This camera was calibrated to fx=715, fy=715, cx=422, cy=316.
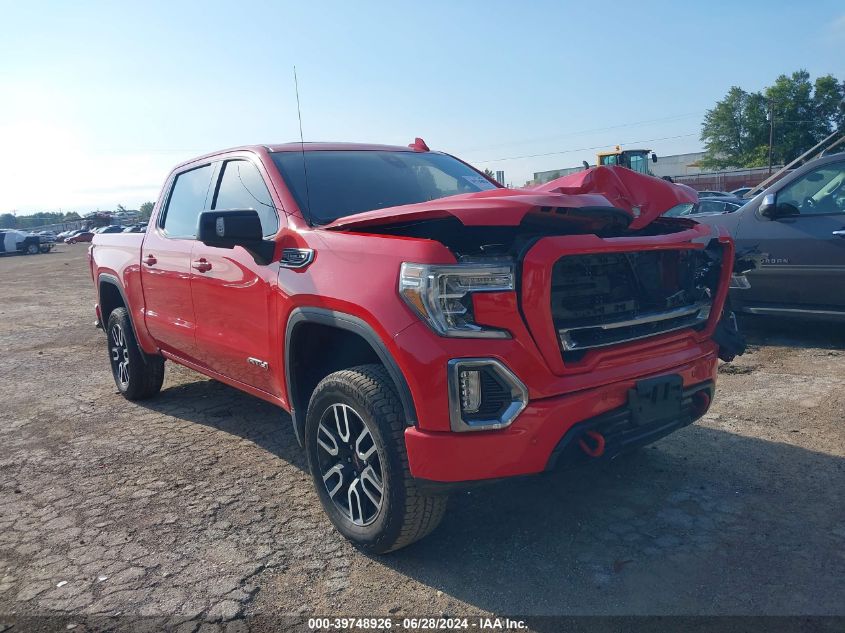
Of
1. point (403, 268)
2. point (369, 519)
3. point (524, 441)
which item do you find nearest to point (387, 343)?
point (403, 268)

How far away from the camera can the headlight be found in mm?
2695

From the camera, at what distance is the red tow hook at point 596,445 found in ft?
9.22

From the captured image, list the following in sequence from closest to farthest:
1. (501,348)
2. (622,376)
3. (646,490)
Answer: (501,348)
(622,376)
(646,490)

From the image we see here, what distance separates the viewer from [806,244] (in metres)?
6.30

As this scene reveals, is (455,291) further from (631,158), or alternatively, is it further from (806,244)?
(631,158)

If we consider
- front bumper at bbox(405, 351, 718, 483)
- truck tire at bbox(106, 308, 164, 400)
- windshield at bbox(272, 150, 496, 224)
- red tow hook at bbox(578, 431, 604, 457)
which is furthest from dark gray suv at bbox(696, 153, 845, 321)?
truck tire at bbox(106, 308, 164, 400)

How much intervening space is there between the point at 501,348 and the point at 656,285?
104cm

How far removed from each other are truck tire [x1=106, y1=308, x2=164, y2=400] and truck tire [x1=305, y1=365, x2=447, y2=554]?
301 centimetres

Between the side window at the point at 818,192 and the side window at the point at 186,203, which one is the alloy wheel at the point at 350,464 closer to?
the side window at the point at 186,203

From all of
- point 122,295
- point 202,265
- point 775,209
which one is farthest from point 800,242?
point 122,295

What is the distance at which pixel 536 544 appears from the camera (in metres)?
3.22

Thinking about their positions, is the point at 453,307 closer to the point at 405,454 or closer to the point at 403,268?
the point at 403,268

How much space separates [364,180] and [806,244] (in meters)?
4.31

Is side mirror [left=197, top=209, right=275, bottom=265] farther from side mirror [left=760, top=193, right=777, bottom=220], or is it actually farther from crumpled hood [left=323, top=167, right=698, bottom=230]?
side mirror [left=760, top=193, right=777, bottom=220]
